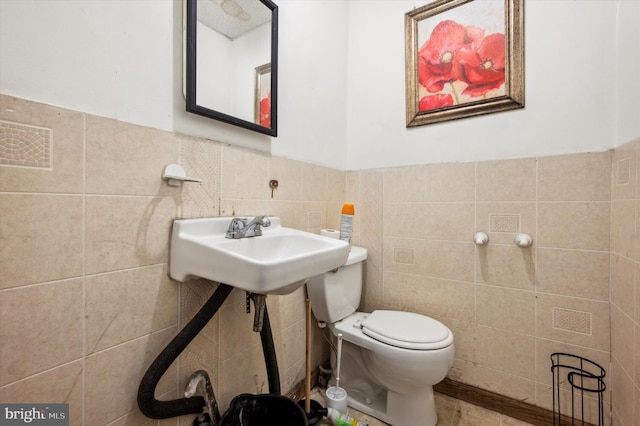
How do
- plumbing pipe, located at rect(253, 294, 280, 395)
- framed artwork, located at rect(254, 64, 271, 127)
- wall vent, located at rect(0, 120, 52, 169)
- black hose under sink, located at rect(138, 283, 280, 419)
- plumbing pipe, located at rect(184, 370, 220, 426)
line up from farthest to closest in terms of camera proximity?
1. framed artwork, located at rect(254, 64, 271, 127)
2. plumbing pipe, located at rect(253, 294, 280, 395)
3. plumbing pipe, located at rect(184, 370, 220, 426)
4. black hose under sink, located at rect(138, 283, 280, 419)
5. wall vent, located at rect(0, 120, 52, 169)

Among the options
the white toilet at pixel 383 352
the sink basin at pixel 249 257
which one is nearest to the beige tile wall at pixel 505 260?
the white toilet at pixel 383 352

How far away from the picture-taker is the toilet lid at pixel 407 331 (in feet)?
3.45

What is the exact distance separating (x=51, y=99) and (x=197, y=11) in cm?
51

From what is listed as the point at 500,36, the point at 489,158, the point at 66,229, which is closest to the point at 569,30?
the point at 500,36

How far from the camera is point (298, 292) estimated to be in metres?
1.30

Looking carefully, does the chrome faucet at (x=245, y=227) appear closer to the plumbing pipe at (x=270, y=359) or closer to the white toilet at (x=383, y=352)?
the plumbing pipe at (x=270, y=359)

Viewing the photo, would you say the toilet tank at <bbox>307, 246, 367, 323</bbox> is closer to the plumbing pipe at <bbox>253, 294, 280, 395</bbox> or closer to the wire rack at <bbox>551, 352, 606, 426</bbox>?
the plumbing pipe at <bbox>253, 294, 280, 395</bbox>

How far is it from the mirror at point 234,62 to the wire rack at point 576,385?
5.22ft

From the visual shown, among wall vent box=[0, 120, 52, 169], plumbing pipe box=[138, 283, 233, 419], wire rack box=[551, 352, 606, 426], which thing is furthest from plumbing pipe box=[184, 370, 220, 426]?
wire rack box=[551, 352, 606, 426]

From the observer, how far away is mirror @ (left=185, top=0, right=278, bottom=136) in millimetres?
837

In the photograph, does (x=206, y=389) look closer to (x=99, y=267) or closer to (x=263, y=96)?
(x=99, y=267)

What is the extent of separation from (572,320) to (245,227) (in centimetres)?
140

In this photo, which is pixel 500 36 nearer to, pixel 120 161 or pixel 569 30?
pixel 569 30

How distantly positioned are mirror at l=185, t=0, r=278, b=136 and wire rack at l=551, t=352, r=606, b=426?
1.59 m
